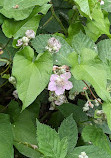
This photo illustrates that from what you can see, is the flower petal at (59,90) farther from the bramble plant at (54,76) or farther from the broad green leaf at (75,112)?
the broad green leaf at (75,112)

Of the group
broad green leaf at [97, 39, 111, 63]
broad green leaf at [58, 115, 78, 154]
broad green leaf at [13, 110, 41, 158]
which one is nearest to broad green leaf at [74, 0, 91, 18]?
broad green leaf at [97, 39, 111, 63]

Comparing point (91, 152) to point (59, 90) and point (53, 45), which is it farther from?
point (53, 45)

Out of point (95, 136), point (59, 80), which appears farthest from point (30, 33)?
point (95, 136)

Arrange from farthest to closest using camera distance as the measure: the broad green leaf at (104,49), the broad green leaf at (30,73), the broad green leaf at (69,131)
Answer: the broad green leaf at (104,49) < the broad green leaf at (69,131) < the broad green leaf at (30,73)

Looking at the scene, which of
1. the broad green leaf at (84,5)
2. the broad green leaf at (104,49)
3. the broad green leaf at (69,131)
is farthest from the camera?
the broad green leaf at (104,49)

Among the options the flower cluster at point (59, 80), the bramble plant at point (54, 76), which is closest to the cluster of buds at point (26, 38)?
the bramble plant at point (54, 76)

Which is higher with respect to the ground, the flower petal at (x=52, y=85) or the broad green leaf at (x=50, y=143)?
the flower petal at (x=52, y=85)
